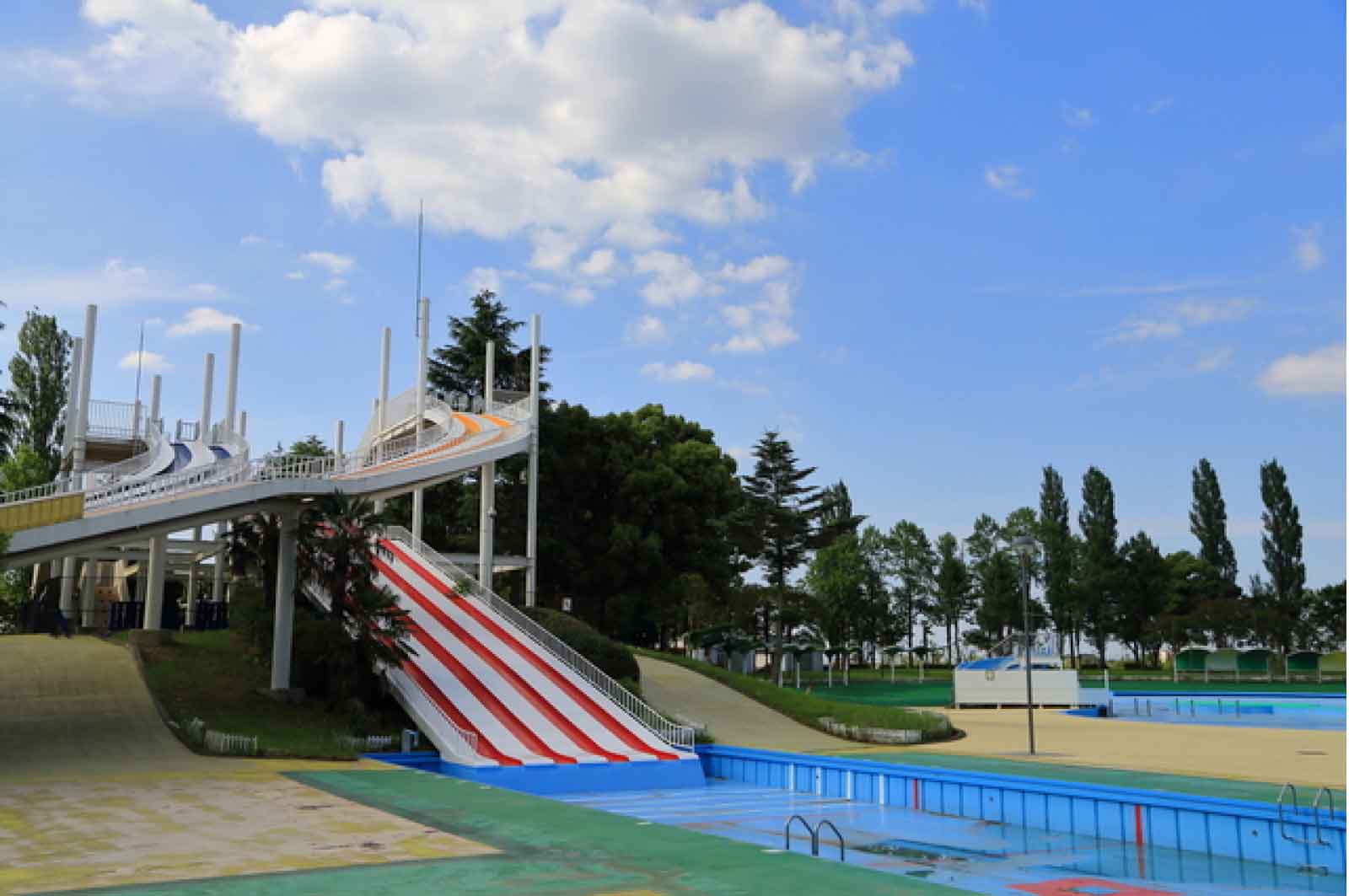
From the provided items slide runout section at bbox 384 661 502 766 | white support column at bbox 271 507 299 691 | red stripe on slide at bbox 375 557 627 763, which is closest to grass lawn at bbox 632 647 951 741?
red stripe on slide at bbox 375 557 627 763

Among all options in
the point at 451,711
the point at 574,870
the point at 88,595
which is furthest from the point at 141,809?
the point at 88,595

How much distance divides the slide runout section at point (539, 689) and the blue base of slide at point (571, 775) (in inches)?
11.8

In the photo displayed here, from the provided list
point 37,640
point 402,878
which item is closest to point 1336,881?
point 402,878

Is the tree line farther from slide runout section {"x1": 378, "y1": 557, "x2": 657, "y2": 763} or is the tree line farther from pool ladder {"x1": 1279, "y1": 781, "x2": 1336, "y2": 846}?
pool ladder {"x1": 1279, "y1": 781, "x2": 1336, "y2": 846}

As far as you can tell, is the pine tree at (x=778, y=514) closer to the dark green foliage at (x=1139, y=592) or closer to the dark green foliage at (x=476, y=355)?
the dark green foliage at (x=476, y=355)

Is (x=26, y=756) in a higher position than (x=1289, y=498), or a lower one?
lower

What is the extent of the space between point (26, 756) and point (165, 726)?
127 inches

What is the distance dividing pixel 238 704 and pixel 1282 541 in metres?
77.0

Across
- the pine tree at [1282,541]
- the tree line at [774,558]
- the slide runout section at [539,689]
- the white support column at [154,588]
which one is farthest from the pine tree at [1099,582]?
the white support column at [154,588]

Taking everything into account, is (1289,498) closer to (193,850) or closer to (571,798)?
(571,798)

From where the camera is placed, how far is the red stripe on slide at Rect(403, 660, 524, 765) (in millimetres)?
20938

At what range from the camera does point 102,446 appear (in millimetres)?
38812

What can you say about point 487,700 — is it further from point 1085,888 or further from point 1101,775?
point 1085,888

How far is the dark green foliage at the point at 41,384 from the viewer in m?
52.2
